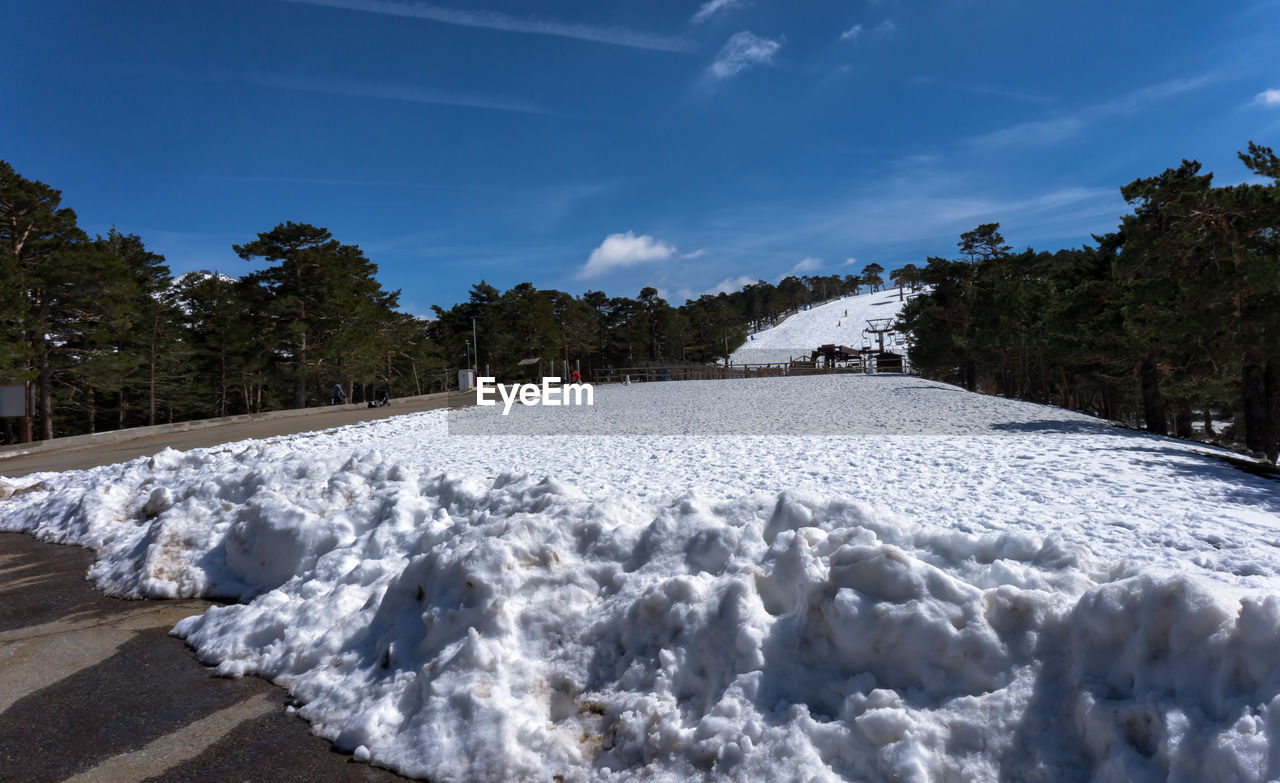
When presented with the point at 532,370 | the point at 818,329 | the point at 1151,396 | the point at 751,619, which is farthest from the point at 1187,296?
the point at 818,329

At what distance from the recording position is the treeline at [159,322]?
25281 millimetres

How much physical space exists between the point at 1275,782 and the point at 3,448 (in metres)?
24.8

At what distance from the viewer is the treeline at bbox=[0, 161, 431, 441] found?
995 inches

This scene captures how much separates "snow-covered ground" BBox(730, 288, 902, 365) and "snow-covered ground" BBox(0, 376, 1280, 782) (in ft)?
314

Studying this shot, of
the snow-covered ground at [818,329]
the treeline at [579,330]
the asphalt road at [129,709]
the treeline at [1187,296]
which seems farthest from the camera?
the snow-covered ground at [818,329]

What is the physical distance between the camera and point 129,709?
12.6 feet

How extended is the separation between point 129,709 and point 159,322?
38.8 meters

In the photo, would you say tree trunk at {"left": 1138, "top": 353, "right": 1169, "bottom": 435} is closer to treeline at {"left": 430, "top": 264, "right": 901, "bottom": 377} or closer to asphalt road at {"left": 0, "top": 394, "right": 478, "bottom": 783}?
asphalt road at {"left": 0, "top": 394, "right": 478, "bottom": 783}

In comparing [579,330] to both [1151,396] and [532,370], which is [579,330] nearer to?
[532,370]

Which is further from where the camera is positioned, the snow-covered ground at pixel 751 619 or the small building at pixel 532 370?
the small building at pixel 532 370

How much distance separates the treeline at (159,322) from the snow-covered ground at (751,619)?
80.0ft

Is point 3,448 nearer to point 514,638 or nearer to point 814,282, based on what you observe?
point 514,638

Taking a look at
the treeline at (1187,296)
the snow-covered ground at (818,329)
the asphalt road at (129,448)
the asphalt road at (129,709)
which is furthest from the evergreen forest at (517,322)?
the snow-covered ground at (818,329)

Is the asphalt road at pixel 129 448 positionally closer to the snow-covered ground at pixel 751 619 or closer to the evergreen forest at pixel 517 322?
the evergreen forest at pixel 517 322
